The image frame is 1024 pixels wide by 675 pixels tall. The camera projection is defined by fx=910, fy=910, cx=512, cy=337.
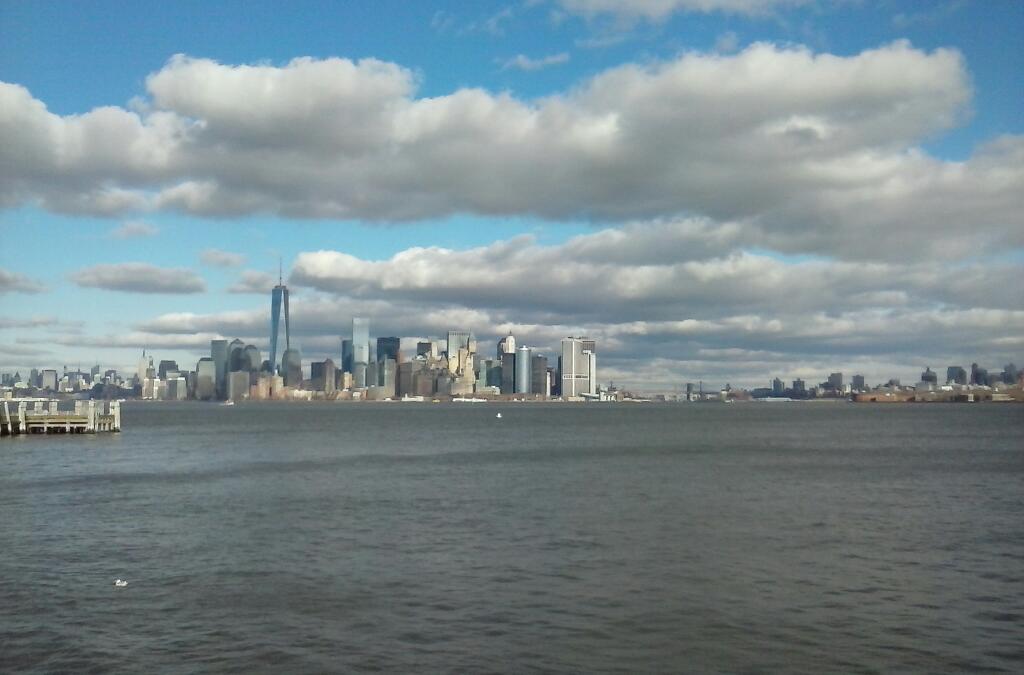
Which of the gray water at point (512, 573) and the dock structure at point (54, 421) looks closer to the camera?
the gray water at point (512, 573)

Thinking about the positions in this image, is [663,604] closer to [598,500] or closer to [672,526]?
[672,526]

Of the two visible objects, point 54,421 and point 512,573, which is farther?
point 54,421

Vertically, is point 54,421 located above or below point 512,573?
above

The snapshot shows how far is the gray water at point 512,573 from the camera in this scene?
24.9m

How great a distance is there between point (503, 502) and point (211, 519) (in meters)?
17.4

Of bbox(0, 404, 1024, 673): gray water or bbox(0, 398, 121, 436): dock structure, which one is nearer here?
bbox(0, 404, 1024, 673): gray water

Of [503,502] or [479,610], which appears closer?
[479,610]

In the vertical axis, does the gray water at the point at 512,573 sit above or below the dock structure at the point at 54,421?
below

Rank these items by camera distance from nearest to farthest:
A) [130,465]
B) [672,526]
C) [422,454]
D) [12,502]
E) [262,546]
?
[262,546], [672,526], [12,502], [130,465], [422,454]

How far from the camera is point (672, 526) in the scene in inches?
1831

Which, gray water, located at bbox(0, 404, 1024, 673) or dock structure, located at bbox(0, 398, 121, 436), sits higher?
dock structure, located at bbox(0, 398, 121, 436)

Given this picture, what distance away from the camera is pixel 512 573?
34500mm

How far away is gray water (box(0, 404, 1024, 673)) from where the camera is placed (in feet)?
81.7

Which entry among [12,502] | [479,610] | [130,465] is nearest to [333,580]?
[479,610]
